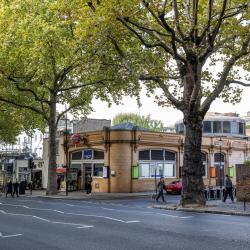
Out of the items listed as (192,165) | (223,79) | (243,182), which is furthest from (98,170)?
(223,79)

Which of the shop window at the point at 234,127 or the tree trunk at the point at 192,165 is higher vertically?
the shop window at the point at 234,127

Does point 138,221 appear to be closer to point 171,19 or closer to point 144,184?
point 171,19

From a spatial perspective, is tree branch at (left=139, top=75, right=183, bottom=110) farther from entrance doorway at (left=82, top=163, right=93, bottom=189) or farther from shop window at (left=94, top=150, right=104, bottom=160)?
entrance doorway at (left=82, top=163, right=93, bottom=189)

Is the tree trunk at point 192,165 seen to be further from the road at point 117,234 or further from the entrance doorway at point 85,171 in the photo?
the entrance doorway at point 85,171

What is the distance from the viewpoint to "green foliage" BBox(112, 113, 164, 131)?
275 feet

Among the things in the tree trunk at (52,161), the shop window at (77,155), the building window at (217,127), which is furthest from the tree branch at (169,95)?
the building window at (217,127)

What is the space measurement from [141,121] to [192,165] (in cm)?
6180

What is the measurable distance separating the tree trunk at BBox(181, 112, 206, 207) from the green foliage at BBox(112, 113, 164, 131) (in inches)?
2316

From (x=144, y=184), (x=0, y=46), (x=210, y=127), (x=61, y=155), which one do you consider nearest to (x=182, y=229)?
(x=0, y=46)

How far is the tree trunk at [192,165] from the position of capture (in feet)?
77.5

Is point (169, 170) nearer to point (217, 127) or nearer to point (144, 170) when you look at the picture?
point (144, 170)

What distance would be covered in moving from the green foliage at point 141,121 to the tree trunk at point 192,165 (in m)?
58.8

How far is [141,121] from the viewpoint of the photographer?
85.4 meters

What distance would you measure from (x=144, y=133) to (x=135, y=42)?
14.6 metres
